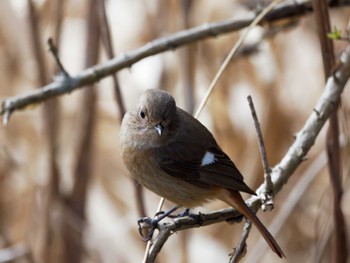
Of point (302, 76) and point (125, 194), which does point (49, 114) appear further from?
point (302, 76)

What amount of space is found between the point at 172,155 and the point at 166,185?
145mm

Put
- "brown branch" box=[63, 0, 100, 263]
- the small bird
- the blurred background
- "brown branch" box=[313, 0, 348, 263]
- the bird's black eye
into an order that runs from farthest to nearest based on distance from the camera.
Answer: the blurred background
"brown branch" box=[63, 0, 100, 263]
the bird's black eye
the small bird
"brown branch" box=[313, 0, 348, 263]

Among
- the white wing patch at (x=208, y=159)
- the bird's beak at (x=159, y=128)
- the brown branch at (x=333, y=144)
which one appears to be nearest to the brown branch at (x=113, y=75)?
the bird's beak at (x=159, y=128)

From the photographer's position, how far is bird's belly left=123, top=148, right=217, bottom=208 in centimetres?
267

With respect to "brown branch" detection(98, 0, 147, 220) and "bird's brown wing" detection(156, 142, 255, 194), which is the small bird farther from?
"brown branch" detection(98, 0, 147, 220)

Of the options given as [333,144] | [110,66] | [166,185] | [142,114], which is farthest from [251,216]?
[110,66]

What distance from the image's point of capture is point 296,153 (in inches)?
94.4

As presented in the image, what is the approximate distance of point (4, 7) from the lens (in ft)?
15.8

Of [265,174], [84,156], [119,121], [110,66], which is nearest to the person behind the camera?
[265,174]

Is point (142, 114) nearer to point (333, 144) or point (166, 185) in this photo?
point (166, 185)

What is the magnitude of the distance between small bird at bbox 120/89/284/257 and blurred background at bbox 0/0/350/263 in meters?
0.95

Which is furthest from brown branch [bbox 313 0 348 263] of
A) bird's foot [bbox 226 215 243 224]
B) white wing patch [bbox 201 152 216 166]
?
bird's foot [bbox 226 215 243 224]

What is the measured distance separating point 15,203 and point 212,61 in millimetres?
1818

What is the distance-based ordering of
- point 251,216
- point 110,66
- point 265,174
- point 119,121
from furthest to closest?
point 119,121 < point 110,66 < point 251,216 < point 265,174
